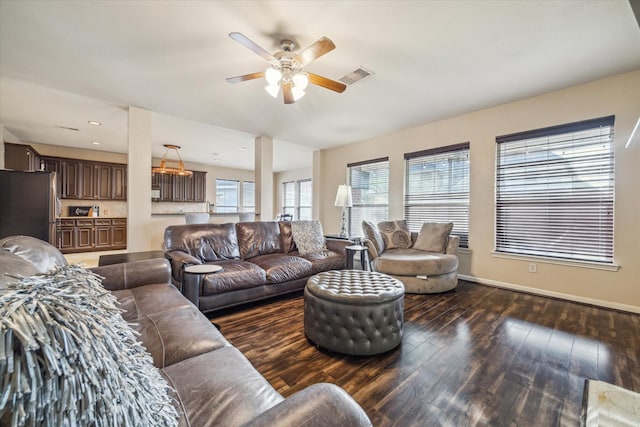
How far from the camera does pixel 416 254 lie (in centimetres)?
378

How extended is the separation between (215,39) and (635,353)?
432 cm

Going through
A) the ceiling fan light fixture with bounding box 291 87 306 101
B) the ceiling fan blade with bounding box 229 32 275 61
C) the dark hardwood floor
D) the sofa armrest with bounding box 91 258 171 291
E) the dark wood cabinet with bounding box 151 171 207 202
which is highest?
the ceiling fan blade with bounding box 229 32 275 61

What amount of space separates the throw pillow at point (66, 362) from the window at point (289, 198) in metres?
9.08

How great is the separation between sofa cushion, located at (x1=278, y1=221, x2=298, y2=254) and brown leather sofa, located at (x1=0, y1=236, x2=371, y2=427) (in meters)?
2.03

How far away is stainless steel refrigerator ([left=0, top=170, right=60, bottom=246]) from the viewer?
3.44m

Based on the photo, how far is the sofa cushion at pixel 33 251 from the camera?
4.50 feet

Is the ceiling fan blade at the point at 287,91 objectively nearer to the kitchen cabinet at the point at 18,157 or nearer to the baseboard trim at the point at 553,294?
the baseboard trim at the point at 553,294

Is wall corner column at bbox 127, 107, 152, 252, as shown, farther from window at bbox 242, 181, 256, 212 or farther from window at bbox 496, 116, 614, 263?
window at bbox 242, 181, 256, 212

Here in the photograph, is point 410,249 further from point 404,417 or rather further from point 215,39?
point 215,39

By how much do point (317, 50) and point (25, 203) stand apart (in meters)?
4.42

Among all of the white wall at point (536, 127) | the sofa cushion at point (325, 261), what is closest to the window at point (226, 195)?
the sofa cushion at point (325, 261)

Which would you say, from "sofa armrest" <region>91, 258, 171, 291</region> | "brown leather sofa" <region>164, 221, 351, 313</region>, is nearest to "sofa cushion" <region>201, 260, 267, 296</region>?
"brown leather sofa" <region>164, 221, 351, 313</region>

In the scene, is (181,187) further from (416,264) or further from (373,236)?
(416,264)

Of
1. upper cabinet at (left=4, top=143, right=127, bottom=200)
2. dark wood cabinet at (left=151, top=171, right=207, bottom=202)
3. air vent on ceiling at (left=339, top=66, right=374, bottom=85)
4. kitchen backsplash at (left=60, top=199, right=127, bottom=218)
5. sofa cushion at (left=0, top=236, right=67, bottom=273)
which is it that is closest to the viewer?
sofa cushion at (left=0, top=236, right=67, bottom=273)
